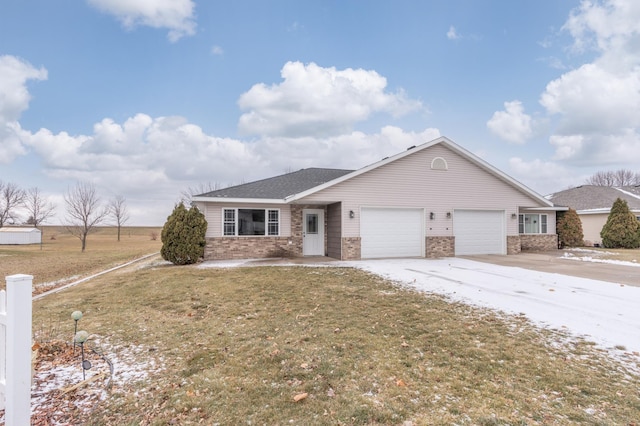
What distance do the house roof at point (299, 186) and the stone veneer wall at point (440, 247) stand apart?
4.01 meters

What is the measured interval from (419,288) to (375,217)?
6577 mm

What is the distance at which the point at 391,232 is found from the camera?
14.4m

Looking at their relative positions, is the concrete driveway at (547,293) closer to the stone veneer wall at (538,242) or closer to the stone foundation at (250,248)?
the stone foundation at (250,248)

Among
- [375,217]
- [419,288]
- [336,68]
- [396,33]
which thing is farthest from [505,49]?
[419,288]

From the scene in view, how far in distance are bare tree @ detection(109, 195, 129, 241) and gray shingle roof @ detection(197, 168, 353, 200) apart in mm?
32324

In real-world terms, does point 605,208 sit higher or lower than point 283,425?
higher

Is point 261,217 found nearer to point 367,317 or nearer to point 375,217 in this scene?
point 375,217

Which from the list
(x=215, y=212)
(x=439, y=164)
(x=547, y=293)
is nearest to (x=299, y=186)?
(x=215, y=212)

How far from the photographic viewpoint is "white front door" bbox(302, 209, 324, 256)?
15219 mm

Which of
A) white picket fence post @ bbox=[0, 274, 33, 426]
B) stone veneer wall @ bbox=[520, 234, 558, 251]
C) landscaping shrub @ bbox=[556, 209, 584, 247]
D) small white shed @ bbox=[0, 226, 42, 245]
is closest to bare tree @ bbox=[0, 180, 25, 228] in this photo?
small white shed @ bbox=[0, 226, 42, 245]

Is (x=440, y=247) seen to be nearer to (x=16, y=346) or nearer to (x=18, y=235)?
(x=16, y=346)

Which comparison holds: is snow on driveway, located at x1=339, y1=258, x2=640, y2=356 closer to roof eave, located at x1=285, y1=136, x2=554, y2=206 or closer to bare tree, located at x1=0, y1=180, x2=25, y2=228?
roof eave, located at x1=285, y1=136, x2=554, y2=206

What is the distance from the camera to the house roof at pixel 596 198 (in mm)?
23188

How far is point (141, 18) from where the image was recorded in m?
12.0
